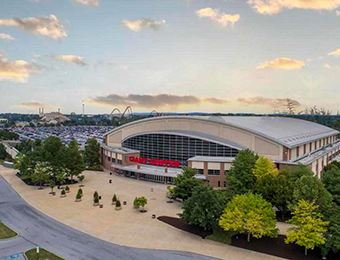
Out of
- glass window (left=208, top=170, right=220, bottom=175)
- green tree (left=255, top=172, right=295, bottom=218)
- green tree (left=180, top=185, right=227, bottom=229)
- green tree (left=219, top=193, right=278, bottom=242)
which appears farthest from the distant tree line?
green tree (left=255, top=172, right=295, bottom=218)

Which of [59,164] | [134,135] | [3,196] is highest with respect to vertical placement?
[134,135]

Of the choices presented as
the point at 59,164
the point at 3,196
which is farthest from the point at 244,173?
the point at 3,196

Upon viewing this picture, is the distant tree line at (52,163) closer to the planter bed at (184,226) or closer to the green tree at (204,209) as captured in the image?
the planter bed at (184,226)

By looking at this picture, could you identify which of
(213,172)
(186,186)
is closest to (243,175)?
(186,186)

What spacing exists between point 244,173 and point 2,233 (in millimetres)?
39237

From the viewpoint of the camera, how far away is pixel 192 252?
108 feet

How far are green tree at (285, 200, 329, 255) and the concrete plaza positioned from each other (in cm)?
422

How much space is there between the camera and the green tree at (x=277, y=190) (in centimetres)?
4062

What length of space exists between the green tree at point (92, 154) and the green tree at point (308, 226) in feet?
224

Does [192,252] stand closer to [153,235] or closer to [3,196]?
[153,235]

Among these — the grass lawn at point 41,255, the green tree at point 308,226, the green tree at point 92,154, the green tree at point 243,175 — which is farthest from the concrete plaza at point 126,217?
the green tree at point 92,154

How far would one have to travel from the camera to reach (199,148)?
68.2m

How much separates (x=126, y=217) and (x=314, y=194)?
93.4 ft

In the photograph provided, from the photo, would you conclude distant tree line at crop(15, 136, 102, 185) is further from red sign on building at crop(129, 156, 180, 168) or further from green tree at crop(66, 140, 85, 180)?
red sign on building at crop(129, 156, 180, 168)
